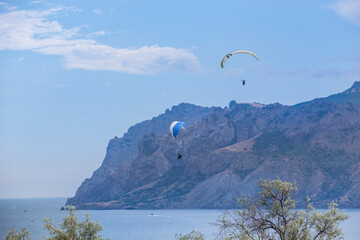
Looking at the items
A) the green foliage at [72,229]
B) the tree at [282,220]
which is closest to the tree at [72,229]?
the green foliage at [72,229]

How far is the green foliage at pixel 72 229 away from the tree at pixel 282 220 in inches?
497

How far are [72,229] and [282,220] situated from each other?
17413mm

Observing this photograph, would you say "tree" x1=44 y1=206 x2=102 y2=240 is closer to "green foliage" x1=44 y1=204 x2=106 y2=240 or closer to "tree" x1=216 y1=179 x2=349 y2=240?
"green foliage" x1=44 y1=204 x2=106 y2=240

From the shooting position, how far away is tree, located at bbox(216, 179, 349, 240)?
40.8 m

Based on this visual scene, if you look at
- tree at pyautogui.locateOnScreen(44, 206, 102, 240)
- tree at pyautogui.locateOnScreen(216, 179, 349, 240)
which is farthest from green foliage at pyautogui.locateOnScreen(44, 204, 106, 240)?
tree at pyautogui.locateOnScreen(216, 179, 349, 240)

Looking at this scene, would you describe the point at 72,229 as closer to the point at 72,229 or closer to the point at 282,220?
the point at 72,229

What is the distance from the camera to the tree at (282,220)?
40781 mm

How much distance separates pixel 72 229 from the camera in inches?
1874

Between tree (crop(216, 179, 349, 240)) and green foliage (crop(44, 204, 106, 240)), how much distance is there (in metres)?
12.6

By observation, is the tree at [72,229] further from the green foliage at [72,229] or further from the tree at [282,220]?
the tree at [282,220]

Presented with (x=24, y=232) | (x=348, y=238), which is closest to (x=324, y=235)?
(x=24, y=232)

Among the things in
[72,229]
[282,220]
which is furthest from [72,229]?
[282,220]

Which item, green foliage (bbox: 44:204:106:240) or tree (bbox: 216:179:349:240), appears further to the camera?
green foliage (bbox: 44:204:106:240)

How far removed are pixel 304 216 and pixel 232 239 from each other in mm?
5626
